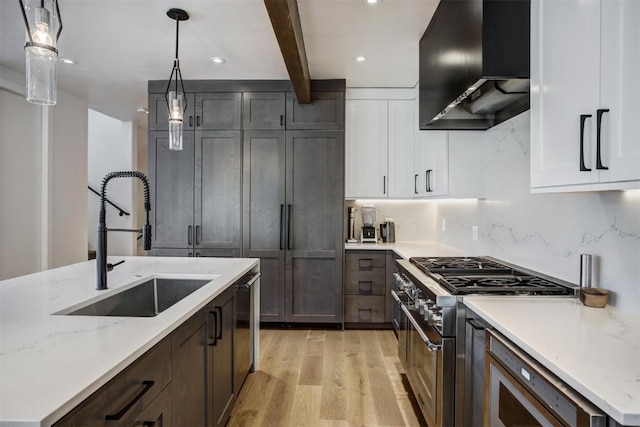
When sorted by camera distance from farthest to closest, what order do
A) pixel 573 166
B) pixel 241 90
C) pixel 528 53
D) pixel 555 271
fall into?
pixel 241 90 < pixel 555 271 < pixel 528 53 < pixel 573 166

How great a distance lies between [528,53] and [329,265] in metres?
2.86

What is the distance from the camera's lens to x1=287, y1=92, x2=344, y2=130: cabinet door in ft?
13.5

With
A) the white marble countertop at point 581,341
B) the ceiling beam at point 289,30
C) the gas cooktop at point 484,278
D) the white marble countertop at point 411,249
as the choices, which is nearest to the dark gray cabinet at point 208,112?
the ceiling beam at point 289,30

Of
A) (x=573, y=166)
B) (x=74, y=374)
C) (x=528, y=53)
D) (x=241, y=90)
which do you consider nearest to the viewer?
(x=74, y=374)

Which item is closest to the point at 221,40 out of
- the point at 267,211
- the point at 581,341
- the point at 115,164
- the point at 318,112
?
the point at 318,112

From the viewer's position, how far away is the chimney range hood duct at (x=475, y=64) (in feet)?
5.74

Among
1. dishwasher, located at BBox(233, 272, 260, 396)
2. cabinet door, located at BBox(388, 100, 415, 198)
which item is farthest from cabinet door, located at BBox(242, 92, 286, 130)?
dishwasher, located at BBox(233, 272, 260, 396)

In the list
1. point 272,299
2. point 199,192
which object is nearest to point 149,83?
point 199,192

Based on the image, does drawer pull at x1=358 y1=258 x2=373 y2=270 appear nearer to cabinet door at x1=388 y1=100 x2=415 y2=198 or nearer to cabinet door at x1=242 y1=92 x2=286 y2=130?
cabinet door at x1=388 y1=100 x2=415 y2=198

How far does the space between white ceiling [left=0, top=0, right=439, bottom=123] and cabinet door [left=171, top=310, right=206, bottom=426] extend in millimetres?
2064

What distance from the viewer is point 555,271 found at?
204 cm

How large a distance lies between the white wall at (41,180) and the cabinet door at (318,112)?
2.79 metres

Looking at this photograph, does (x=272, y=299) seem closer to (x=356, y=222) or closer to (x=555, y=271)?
(x=356, y=222)

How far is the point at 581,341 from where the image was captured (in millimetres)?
1200
